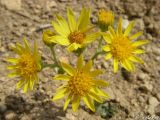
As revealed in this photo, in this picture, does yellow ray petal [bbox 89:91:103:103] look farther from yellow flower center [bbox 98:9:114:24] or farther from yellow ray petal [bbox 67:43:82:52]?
yellow flower center [bbox 98:9:114:24]

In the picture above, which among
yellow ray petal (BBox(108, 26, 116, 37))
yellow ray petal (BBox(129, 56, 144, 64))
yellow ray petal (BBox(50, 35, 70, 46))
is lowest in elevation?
yellow ray petal (BBox(129, 56, 144, 64))

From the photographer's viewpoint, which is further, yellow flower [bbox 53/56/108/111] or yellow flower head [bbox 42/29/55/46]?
yellow flower head [bbox 42/29/55/46]

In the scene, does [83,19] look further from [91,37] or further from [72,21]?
[91,37]

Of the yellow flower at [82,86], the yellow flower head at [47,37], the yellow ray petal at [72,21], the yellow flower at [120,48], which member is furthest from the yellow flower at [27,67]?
the yellow flower at [120,48]

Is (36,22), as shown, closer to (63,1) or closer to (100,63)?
(63,1)

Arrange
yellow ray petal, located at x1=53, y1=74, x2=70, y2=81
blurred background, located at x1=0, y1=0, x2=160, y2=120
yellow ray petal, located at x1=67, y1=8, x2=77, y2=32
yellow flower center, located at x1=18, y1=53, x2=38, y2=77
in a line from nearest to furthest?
yellow ray petal, located at x1=53, y1=74, x2=70, y2=81 → yellow flower center, located at x1=18, y1=53, x2=38, y2=77 → yellow ray petal, located at x1=67, y1=8, x2=77, y2=32 → blurred background, located at x1=0, y1=0, x2=160, y2=120

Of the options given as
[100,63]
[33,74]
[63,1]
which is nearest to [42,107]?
[33,74]

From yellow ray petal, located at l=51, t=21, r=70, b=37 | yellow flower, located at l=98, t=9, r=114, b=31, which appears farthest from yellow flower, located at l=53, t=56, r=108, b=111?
yellow flower, located at l=98, t=9, r=114, b=31
